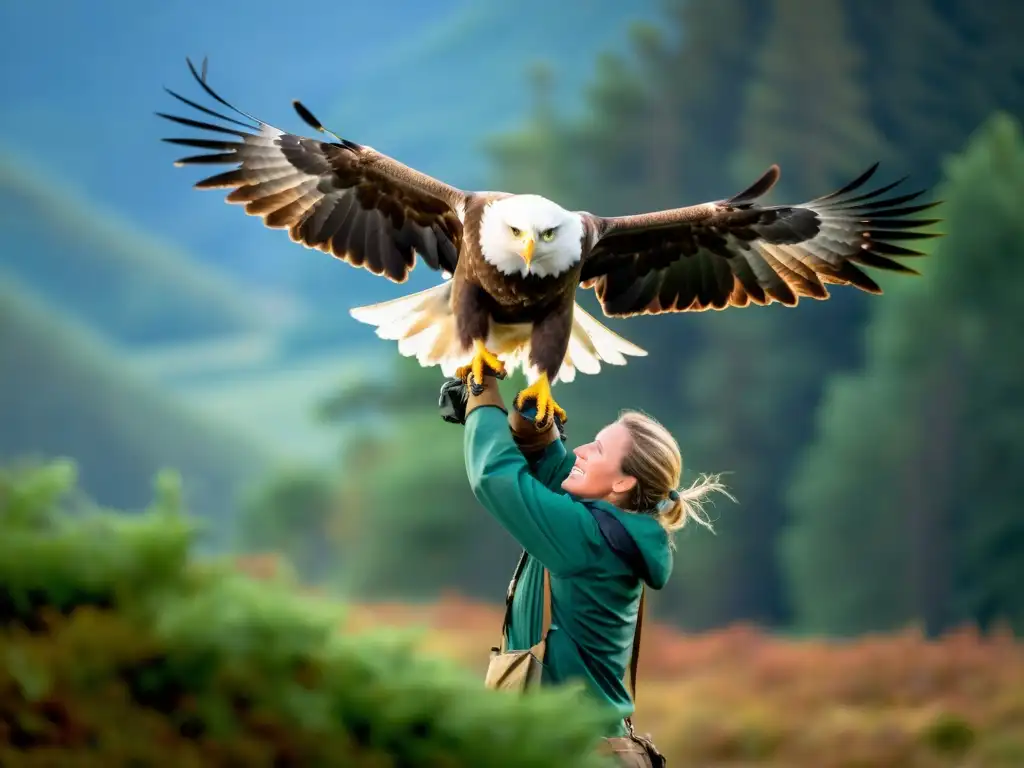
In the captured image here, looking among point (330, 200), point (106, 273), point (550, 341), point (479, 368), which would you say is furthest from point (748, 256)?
point (106, 273)

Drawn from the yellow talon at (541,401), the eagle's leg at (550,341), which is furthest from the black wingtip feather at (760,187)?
the yellow talon at (541,401)

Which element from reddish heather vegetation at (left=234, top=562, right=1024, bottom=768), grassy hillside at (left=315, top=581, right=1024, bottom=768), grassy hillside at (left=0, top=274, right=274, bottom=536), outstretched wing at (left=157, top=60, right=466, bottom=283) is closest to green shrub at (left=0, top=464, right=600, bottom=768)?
outstretched wing at (left=157, top=60, right=466, bottom=283)

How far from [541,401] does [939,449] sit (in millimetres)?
16160

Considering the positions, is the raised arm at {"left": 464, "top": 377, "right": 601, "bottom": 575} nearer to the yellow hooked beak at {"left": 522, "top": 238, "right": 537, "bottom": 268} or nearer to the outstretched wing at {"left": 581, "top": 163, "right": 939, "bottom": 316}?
the yellow hooked beak at {"left": 522, "top": 238, "right": 537, "bottom": 268}

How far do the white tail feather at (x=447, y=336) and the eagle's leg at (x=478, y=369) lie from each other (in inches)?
16.2

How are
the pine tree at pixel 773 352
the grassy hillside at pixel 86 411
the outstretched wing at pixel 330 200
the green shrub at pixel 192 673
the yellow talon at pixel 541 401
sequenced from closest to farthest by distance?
the green shrub at pixel 192 673 < the yellow talon at pixel 541 401 < the outstretched wing at pixel 330 200 < the pine tree at pixel 773 352 < the grassy hillside at pixel 86 411

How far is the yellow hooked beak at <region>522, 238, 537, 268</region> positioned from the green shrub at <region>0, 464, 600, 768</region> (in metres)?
1.58

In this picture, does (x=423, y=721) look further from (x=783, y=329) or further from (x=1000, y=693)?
(x=783, y=329)

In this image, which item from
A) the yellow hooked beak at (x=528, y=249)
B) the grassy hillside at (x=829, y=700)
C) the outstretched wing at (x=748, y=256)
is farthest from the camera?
the grassy hillside at (x=829, y=700)

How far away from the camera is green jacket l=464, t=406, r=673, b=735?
84.4 inches

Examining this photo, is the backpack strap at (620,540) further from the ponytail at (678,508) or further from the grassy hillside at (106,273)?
the grassy hillside at (106,273)

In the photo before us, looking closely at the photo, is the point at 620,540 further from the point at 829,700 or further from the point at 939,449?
the point at 939,449

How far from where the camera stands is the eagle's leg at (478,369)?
2490mm

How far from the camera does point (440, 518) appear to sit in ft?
73.4
